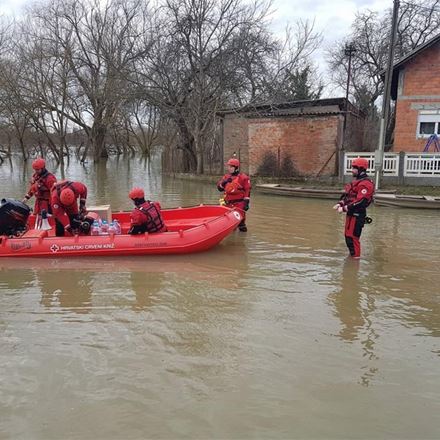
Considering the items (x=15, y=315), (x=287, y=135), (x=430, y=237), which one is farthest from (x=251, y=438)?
(x=287, y=135)

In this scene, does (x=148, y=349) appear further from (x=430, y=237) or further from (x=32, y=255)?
(x=430, y=237)

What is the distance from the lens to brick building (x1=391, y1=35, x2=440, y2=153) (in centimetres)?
1544

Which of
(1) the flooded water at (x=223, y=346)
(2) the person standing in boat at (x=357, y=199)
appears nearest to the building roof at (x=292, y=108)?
(2) the person standing in boat at (x=357, y=199)

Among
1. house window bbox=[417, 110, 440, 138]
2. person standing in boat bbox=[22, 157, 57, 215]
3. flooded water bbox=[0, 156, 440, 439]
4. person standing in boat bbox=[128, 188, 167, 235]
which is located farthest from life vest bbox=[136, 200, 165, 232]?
house window bbox=[417, 110, 440, 138]

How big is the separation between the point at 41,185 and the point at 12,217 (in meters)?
0.94

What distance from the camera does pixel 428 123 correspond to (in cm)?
1580

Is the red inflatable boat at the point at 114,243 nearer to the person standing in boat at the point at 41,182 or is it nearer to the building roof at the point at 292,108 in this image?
the person standing in boat at the point at 41,182

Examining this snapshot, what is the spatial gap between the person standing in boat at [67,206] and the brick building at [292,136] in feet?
37.8

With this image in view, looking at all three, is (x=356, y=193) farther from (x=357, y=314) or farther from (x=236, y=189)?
(x=236, y=189)

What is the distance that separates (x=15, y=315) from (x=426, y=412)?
388 centimetres

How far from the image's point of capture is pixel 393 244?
787 cm

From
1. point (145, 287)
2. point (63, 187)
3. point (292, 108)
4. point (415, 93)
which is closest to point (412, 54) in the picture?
point (415, 93)

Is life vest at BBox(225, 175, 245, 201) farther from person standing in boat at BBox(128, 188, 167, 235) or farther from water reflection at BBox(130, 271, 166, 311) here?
water reflection at BBox(130, 271, 166, 311)

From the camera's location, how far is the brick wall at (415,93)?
50.7 feet
